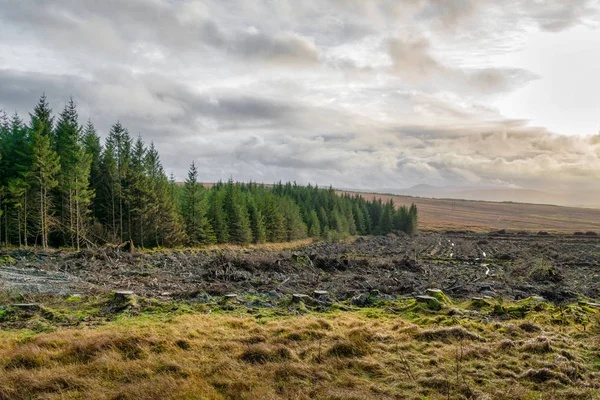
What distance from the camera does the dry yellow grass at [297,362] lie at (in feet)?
23.7

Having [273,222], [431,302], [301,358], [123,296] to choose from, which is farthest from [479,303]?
[273,222]

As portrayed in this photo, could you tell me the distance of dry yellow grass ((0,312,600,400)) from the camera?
7.23 metres

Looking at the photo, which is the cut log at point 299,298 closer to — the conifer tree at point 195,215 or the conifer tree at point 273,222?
the conifer tree at point 195,215

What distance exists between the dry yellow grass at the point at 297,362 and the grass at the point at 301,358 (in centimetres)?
3

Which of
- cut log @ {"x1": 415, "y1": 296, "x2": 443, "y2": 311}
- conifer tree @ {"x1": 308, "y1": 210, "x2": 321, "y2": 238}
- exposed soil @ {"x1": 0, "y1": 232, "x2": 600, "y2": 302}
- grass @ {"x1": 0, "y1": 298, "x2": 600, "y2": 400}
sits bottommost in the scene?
conifer tree @ {"x1": 308, "y1": 210, "x2": 321, "y2": 238}

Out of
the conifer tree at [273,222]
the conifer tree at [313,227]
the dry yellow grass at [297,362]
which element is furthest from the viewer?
the conifer tree at [313,227]

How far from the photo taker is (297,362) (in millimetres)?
8641

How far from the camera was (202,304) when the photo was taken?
14625 millimetres

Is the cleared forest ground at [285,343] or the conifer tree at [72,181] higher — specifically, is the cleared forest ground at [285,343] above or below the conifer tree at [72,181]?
below

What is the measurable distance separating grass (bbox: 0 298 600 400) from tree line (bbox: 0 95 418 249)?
93.1ft

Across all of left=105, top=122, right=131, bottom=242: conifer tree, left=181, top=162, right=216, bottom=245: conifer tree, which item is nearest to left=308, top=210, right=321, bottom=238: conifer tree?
left=181, top=162, right=216, bottom=245: conifer tree

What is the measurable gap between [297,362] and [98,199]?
1963 inches

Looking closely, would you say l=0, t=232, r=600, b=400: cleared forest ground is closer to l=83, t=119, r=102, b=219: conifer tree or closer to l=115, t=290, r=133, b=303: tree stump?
l=115, t=290, r=133, b=303: tree stump

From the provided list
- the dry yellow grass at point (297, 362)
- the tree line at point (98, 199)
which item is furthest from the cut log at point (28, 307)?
the tree line at point (98, 199)
